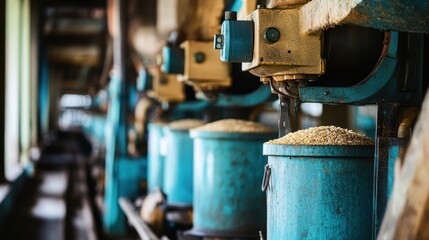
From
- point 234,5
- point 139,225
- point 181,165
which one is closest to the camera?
point 234,5

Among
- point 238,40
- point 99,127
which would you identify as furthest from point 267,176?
point 99,127

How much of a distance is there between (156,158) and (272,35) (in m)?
2.99

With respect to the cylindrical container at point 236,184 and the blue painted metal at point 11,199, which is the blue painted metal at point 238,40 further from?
the blue painted metal at point 11,199

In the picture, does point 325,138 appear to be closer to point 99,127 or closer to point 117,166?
point 117,166

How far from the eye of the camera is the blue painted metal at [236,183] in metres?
3.13

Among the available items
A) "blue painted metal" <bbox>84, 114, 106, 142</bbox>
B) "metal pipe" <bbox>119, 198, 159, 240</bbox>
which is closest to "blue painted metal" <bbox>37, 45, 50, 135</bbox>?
"blue painted metal" <bbox>84, 114, 106, 142</bbox>

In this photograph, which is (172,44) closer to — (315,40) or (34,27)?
(315,40)

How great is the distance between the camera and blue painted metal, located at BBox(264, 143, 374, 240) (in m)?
2.04

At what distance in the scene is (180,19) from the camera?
13.9 feet

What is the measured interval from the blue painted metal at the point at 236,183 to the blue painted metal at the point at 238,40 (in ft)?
3.21

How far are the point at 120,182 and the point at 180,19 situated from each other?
2.22 meters

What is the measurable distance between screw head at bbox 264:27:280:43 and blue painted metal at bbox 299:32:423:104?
0.16 m

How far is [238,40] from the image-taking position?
7.07ft

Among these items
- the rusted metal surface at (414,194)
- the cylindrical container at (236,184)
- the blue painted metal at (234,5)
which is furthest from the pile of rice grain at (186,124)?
the rusted metal surface at (414,194)
